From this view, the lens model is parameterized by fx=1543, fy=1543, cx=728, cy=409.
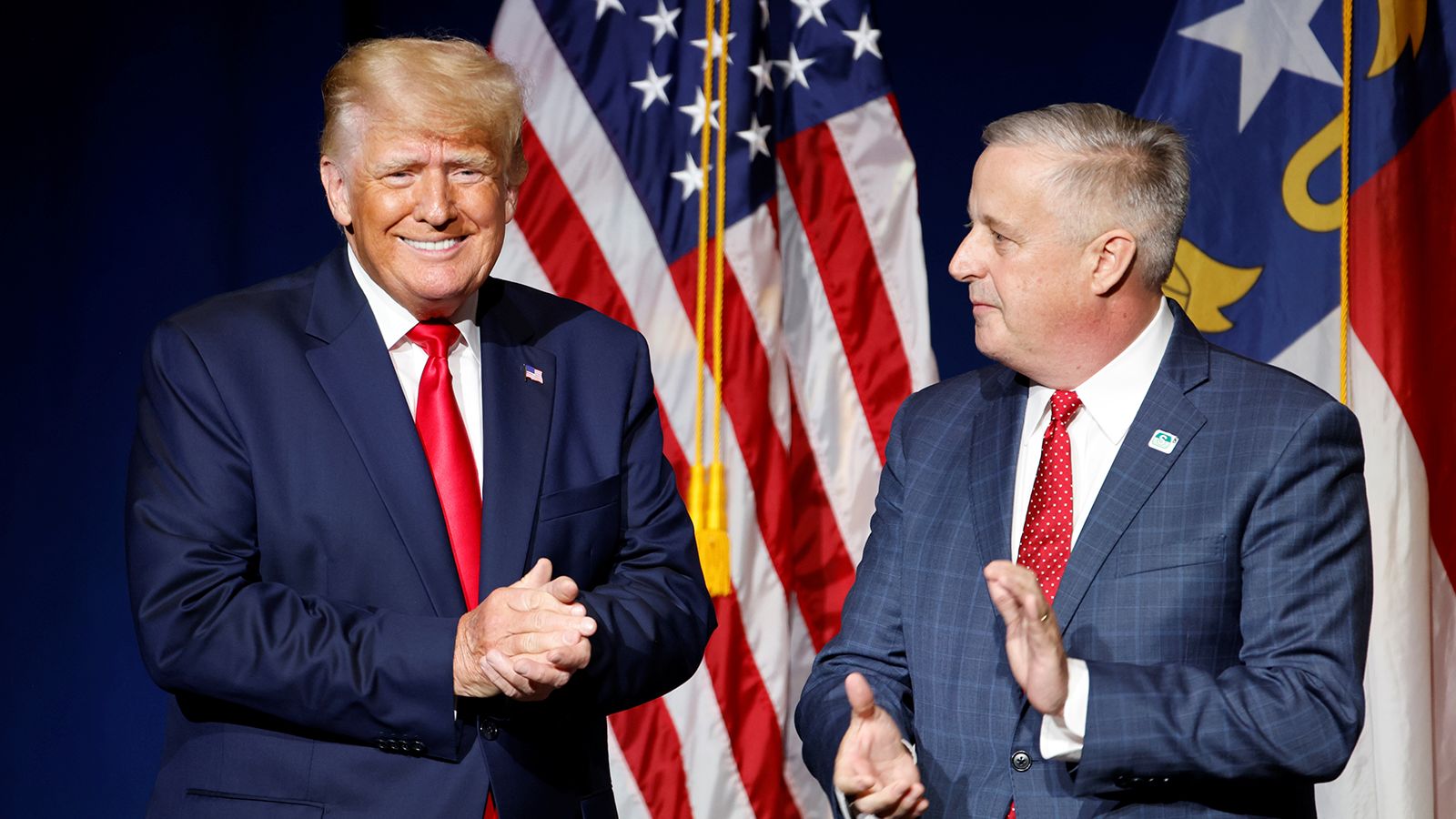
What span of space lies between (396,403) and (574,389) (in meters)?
0.29

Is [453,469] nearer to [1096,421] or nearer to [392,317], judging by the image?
[392,317]

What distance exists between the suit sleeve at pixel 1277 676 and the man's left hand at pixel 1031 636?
7 cm

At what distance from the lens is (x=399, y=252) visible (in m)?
2.04

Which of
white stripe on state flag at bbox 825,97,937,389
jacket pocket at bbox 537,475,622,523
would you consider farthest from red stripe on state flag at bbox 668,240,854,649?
jacket pocket at bbox 537,475,622,523

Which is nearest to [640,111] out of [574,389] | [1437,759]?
[574,389]

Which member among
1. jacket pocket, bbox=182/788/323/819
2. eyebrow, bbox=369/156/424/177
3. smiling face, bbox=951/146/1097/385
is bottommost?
jacket pocket, bbox=182/788/323/819

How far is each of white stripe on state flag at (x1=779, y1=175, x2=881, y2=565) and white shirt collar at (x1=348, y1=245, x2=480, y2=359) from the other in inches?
59.4

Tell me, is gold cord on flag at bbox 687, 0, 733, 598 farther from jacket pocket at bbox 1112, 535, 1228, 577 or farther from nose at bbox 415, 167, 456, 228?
jacket pocket at bbox 1112, 535, 1228, 577

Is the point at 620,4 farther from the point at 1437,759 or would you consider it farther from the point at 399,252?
the point at 1437,759

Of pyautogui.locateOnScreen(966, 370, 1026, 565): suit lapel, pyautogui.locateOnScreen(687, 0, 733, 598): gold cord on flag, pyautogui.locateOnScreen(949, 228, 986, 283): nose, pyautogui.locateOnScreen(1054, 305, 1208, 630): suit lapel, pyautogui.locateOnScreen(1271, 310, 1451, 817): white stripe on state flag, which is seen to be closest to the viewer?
pyautogui.locateOnScreen(1054, 305, 1208, 630): suit lapel

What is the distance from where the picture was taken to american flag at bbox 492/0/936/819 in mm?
3459

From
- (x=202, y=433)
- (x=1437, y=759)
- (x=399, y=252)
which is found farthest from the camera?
(x=1437, y=759)

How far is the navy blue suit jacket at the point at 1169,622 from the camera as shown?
1.79 meters

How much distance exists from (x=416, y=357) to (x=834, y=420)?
1.61 meters
